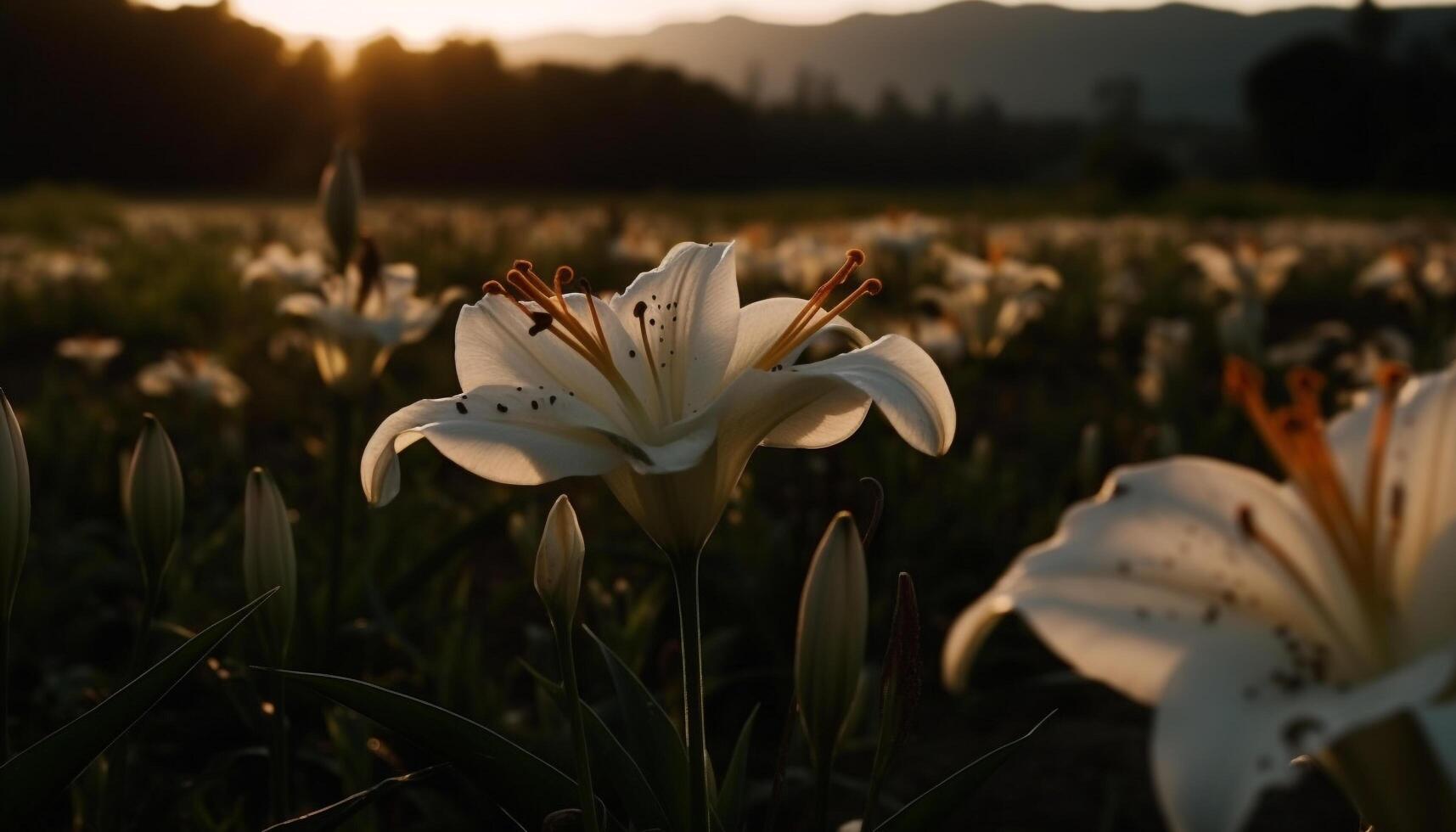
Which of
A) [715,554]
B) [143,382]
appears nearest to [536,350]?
[715,554]

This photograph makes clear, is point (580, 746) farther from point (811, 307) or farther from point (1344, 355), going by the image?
point (1344, 355)

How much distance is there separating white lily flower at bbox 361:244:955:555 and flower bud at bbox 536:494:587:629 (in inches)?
2.0

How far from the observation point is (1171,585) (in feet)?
3.14

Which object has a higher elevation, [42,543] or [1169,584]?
[1169,584]

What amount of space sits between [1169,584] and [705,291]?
643 mm

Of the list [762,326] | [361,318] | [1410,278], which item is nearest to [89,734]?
[762,326]

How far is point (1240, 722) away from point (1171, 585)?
162 mm

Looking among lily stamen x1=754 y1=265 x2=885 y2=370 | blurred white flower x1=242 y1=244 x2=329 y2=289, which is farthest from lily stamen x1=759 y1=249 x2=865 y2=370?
blurred white flower x1=242 y1=244 x2=329 y2=289

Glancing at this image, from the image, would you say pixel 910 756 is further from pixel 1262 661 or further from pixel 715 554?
pixel 1262 661

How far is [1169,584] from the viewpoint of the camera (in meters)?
0.96

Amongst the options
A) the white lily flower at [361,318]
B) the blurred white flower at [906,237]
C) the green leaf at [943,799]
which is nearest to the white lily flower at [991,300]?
the blurred white flower at [906,237]

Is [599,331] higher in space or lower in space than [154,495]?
higher

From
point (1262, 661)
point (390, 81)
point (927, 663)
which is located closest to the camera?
point (1262, 661)

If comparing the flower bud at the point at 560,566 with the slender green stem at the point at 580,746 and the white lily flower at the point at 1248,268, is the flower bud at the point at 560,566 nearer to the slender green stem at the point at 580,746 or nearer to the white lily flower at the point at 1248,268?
the slender green stem at the point at 580,746
